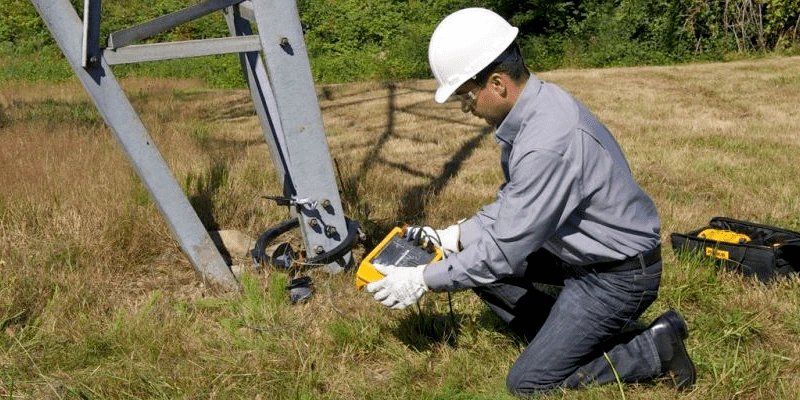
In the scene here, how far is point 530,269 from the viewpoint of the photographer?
3443 mm

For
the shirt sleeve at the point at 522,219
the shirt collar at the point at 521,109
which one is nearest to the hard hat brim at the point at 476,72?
the shirt collar at the point at 521,109

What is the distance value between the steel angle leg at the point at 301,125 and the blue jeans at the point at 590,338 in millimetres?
1435

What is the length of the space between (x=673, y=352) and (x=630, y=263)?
1.31 ft

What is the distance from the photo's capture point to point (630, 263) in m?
3.00

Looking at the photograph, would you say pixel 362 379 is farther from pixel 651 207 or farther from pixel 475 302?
pixel 651 207

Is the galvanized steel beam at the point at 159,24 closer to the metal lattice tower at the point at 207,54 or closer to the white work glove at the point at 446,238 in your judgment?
the metal lattice tower at the point at 207,54

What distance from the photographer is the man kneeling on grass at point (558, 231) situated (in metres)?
2.72

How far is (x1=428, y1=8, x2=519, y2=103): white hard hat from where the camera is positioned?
2.79m

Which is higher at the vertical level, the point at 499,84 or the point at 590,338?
the point at 499,84

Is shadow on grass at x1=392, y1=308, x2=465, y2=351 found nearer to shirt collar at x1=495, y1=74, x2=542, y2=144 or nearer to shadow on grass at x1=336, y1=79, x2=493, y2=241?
shirt collar at x1=495, y1=74, x2=542, y2=144

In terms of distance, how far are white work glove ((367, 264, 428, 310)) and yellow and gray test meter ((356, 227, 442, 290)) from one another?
141 millimetres

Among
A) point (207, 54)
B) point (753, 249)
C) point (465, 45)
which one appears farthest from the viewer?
point (753, 249)

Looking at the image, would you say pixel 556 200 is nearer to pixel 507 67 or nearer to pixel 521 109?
pixel 521 109

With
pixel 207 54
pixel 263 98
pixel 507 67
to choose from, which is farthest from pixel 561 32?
pixel 507 67
